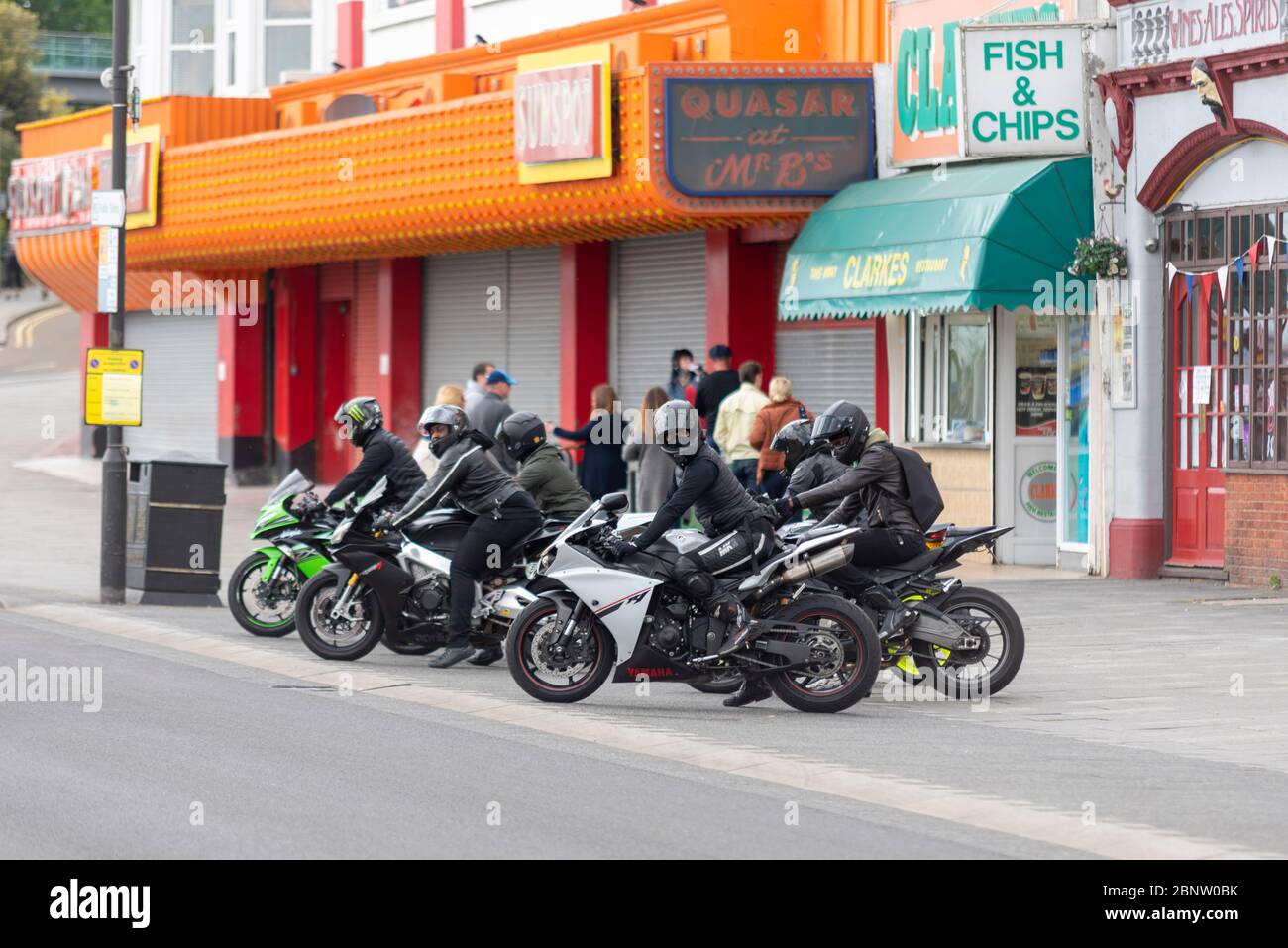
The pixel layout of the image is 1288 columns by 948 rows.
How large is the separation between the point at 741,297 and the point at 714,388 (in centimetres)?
262

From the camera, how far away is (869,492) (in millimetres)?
12352

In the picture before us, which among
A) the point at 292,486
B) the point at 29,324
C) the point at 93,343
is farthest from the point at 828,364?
the point at 29,324

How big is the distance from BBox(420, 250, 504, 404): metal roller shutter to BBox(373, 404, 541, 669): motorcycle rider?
14.6m

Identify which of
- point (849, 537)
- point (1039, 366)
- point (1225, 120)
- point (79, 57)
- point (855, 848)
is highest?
point (79, 57)

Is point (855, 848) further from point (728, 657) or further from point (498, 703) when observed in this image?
point (498, 703)

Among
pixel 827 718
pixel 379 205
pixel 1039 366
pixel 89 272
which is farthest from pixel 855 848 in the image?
pixel 89 272

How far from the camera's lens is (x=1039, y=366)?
813 inches

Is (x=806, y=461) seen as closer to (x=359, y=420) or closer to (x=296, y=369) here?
(x=359, y=420)

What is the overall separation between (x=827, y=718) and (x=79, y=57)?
2926 inches

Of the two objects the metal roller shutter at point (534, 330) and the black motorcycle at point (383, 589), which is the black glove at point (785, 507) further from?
the metal roller shutter at point (534, 330)

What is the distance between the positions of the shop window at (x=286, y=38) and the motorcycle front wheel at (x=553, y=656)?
2124 cm

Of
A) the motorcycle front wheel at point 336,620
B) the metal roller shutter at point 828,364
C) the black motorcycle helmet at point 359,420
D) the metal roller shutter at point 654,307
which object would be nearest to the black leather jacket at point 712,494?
the motorcycle front wheel at point 336,620

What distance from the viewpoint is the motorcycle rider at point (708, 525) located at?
460 inches

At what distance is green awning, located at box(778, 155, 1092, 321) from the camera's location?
1878cm
